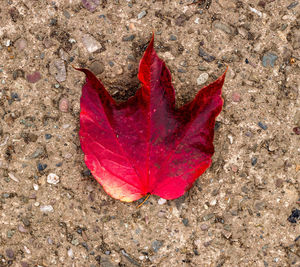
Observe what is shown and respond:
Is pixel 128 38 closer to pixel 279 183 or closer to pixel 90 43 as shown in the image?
pixel 90 43

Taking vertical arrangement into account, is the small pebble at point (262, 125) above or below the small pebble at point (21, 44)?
below

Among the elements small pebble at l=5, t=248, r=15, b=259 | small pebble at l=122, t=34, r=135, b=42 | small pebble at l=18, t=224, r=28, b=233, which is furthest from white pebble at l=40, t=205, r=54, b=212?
small pebble at l=122, t=34, r=135, b=42

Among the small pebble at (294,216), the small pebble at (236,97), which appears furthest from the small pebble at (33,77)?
the small pebble at (294,216)

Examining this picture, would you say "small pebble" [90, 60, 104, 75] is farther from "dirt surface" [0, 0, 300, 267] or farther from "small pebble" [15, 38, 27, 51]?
"small pebble" [15, 38, 27, 51]

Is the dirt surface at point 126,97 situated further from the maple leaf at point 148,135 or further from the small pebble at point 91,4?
the maple leaf at point 148,135

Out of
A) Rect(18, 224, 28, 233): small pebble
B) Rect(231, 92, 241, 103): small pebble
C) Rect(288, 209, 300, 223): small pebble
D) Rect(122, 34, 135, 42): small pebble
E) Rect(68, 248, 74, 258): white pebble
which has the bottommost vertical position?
Rect(68, 248, 74, 258): white pebble

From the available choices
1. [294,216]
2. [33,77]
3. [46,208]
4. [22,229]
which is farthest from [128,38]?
[294,216]
